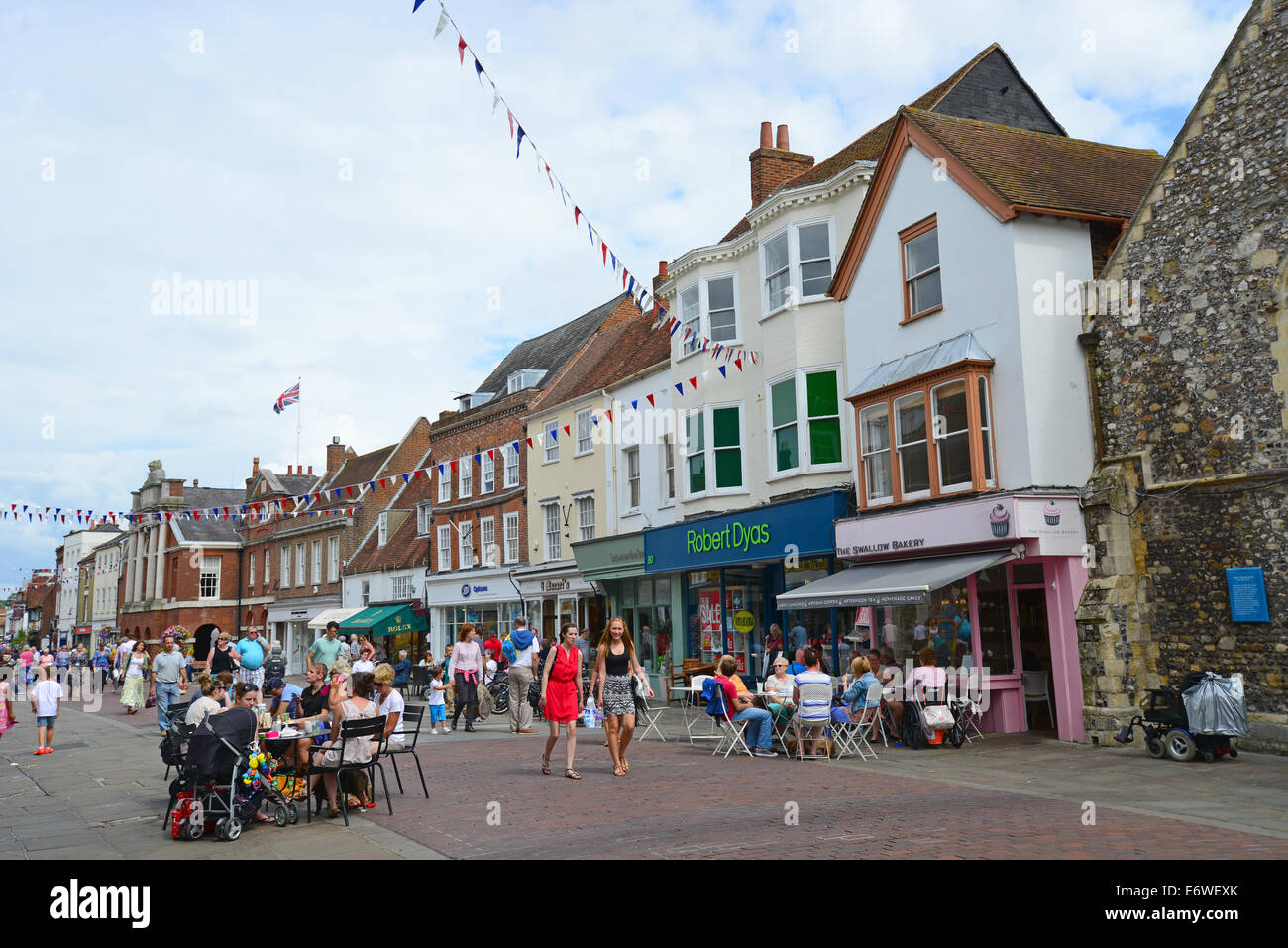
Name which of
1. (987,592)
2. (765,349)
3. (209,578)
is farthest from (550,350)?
(209,578)

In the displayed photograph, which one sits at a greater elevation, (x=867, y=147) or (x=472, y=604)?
(x=867, y=147)

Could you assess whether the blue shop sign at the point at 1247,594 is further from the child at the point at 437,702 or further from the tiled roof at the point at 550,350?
the tiled roof at the point at 550,350

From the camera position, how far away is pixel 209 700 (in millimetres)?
9812

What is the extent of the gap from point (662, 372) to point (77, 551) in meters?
91.1

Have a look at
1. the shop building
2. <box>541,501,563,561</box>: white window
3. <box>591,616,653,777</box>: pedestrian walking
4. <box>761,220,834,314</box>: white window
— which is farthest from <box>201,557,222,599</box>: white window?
<box>591,616,653,777</box>: pedestrian walking

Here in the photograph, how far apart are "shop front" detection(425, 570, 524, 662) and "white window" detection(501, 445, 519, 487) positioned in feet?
9.48

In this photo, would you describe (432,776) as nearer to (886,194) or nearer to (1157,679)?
(1157,679)

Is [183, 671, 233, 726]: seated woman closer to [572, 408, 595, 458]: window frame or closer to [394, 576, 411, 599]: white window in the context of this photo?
[572, 408, 595, 458]: window frame

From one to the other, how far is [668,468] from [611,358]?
632cm

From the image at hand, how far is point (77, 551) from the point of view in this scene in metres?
96.4

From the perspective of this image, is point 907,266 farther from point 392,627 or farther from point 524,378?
point 392,627

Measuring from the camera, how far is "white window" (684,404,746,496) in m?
21.7

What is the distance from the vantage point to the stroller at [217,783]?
8438mm
